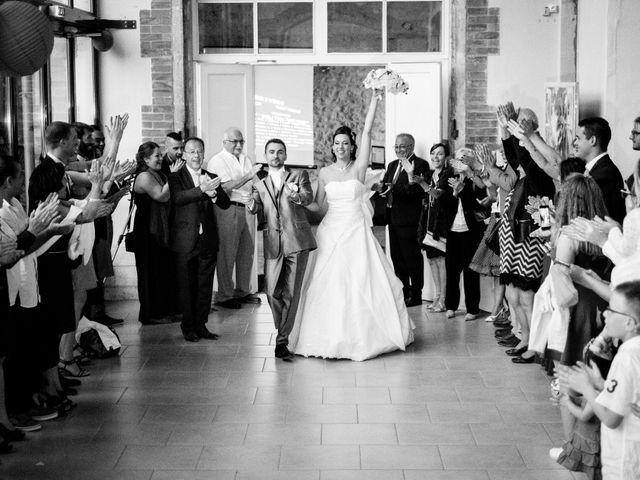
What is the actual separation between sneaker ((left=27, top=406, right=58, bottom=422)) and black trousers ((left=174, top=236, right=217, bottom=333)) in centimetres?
211

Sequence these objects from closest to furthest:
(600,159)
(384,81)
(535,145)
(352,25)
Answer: (600,159) → (535,145) → (384,81) → (352,25)

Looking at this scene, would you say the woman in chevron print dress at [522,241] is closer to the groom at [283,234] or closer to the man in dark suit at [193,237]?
the groom at [283,234]

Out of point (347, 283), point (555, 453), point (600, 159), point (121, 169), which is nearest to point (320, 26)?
point (347, 283)

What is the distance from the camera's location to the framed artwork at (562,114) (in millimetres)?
8469

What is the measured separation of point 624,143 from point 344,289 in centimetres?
256

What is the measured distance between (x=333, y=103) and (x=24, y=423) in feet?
32.1

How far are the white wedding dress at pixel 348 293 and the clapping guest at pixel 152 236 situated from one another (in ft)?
4.27

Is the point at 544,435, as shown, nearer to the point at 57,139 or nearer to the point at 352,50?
the point at 57,139

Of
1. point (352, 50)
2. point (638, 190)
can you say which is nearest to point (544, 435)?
point (638, 190)

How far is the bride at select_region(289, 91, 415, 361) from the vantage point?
23.2 ft

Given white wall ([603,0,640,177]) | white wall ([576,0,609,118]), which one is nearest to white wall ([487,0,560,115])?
white wall ([576,0,609,118])

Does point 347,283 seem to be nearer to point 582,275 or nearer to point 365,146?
point 365,146

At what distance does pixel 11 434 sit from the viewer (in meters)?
5.14

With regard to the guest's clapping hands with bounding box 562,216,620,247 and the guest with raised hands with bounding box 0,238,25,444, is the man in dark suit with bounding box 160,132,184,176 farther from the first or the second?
the guest's clapping hands with bounding box 562,216,620,247
